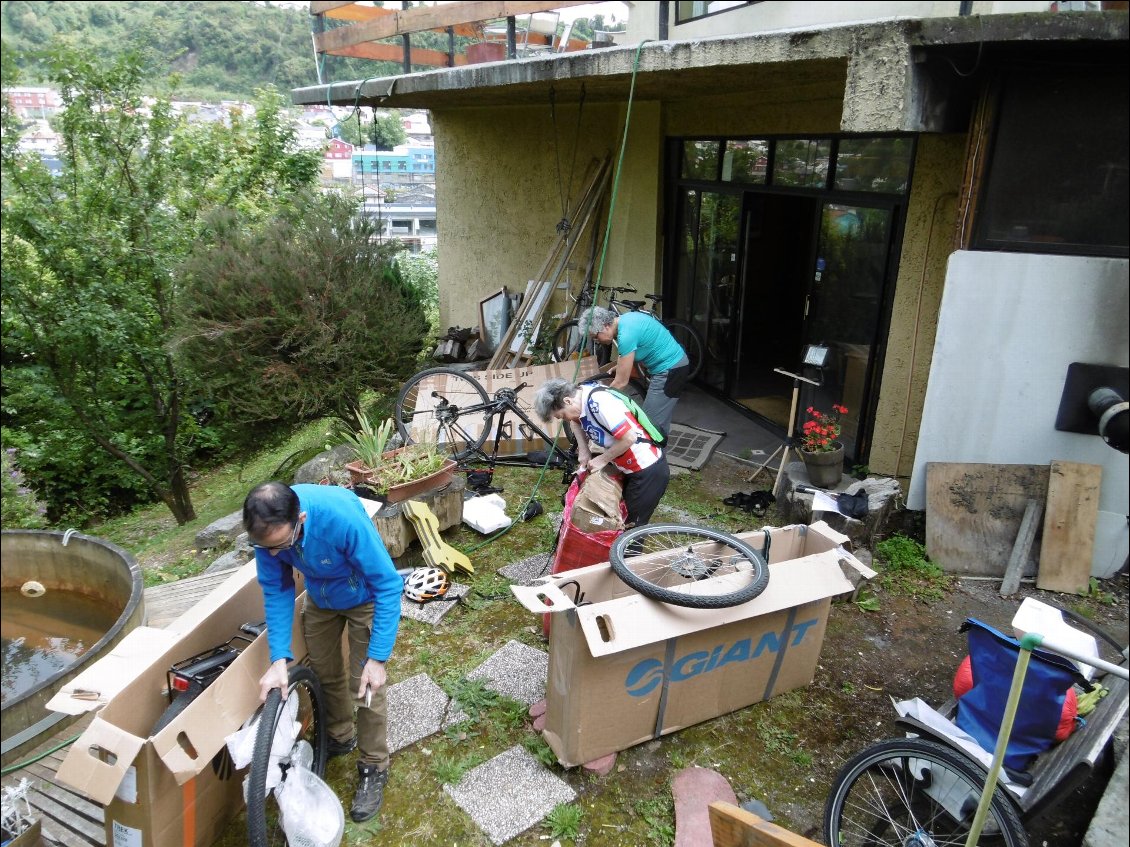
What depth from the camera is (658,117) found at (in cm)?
855

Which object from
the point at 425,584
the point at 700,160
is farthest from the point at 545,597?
the point at 700,160

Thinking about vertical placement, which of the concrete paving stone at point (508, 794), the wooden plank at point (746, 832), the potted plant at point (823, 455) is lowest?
the concrete paving stone at point (508, 794)

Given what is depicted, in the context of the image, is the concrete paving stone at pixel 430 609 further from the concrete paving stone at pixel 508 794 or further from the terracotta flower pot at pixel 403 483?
the concrete paving stone at pixel 508 794

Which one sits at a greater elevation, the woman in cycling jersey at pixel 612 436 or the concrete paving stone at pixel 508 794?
the woman in cycling jersey at pixel 612 436

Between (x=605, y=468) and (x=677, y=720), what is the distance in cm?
Answer: 154

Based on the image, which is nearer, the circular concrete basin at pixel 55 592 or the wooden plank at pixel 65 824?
the wooden plank at pixel 65 824

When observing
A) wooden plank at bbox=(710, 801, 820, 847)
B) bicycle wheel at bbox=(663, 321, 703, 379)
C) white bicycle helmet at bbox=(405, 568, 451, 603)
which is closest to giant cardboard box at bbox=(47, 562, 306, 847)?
white bicycle helmet at bbox=(405, 568, 451, 603)

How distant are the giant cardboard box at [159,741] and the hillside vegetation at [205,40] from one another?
28.7 ft

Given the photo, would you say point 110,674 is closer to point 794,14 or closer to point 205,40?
point 794,14

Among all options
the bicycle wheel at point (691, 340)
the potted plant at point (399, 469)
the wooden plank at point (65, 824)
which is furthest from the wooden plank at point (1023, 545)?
the wooden plank at point (65, 824)

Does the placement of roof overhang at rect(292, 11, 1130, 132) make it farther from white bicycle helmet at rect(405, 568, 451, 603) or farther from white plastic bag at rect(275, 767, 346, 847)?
white plastic bag at rect(275, 767, 346, 847)

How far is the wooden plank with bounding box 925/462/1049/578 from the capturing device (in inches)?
200

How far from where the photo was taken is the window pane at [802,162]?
664cm

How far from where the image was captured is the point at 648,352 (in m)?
6.21
